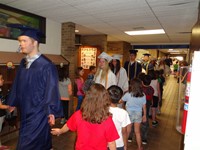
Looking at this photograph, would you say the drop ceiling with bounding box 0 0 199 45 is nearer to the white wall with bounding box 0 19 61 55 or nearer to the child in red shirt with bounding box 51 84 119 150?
the white wall with bounding box 0 19 61 55

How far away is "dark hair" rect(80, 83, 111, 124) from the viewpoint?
1475 mm

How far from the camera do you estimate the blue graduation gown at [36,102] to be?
74.4 inches

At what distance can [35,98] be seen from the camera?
1.89 m

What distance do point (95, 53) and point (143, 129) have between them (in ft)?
14.4

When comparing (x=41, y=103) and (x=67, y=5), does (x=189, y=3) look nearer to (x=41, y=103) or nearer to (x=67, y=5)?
(x=67, y=5)

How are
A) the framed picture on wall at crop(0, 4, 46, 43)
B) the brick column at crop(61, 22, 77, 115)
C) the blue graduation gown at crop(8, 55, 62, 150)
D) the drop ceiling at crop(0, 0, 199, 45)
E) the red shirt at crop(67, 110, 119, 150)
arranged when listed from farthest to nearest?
the brick column at crop(61, 22, 77, 115) → the framed picture on wall at crop(0, 4, 46, 43) → the drop ceiling at crop(0, 0, 199, 45) → the blue graduation gown at crop(8, 55, 62, 150) → the red shirt at crop(67, 110, 119, 150)

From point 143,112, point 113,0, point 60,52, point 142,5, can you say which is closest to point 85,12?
point 113,0

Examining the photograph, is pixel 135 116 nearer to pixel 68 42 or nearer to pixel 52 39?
pixel 68 42

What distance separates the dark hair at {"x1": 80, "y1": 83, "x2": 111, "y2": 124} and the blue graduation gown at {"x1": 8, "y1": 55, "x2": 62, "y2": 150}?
1.81ft

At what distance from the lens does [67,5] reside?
3367 mm

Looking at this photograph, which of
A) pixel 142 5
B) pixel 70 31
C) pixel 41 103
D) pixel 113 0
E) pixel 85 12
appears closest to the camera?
pixel 41 103

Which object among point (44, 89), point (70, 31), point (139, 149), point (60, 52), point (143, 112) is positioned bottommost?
point (139, 149)

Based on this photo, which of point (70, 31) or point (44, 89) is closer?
point (44, 89)

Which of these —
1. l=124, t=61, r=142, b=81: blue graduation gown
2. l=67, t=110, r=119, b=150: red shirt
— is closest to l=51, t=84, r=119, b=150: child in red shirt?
l=67, t=110, r=119, b=150: red shirt
